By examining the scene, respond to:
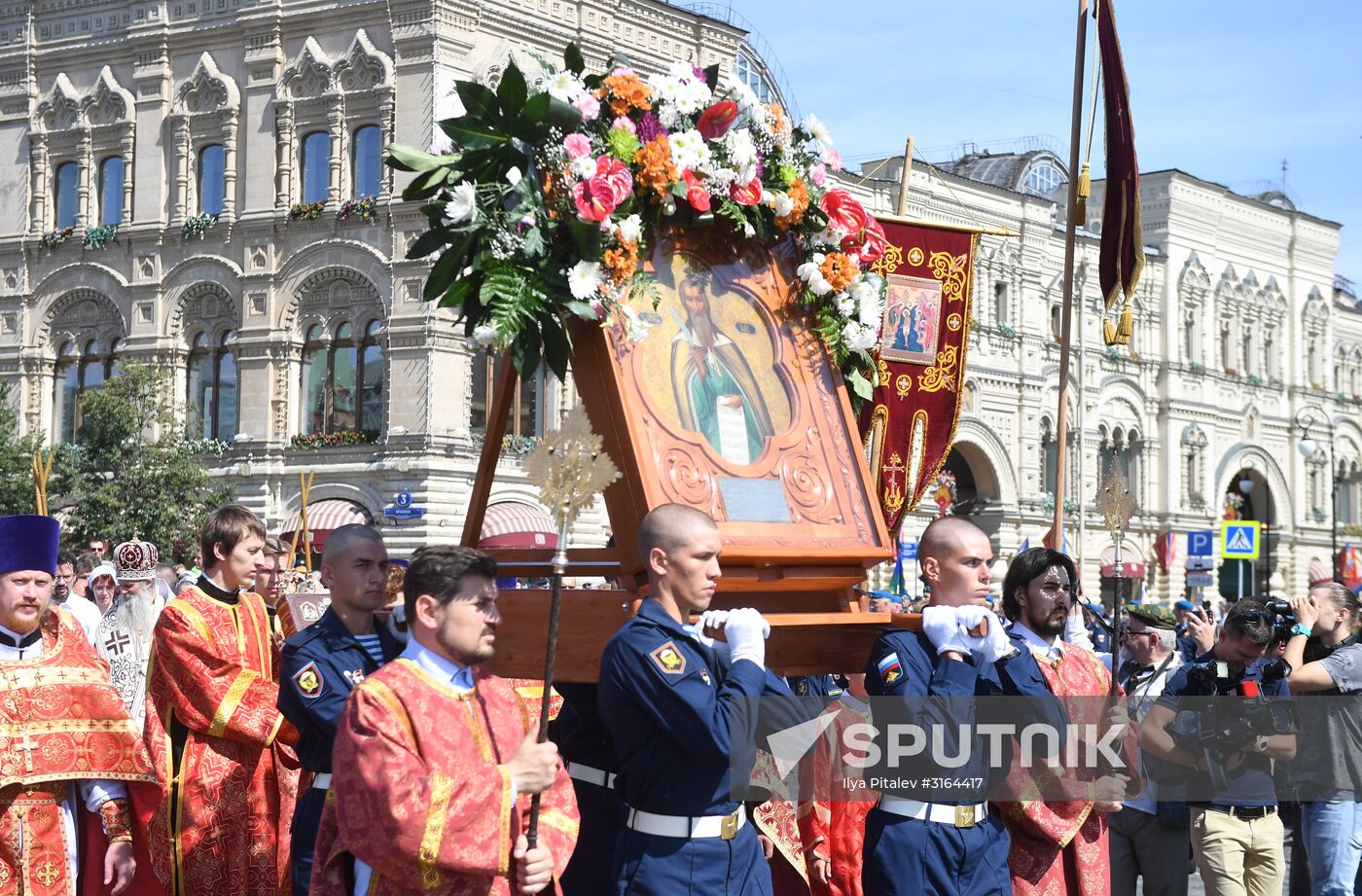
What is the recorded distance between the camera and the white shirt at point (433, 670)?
4.46 m

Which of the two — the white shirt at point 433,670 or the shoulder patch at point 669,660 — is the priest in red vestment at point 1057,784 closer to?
the shoulder patch at point 669,660

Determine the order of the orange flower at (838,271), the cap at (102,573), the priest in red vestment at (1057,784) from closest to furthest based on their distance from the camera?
the orange flower at (838,271)
the priest in red vestment at (1057,784)
the cap at (102,573)

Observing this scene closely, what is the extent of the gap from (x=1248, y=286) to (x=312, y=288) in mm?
34044

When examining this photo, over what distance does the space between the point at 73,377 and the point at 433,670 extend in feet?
106

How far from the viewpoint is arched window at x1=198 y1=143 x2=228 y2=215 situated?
3300 cm

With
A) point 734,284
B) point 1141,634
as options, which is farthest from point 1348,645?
point 734,284

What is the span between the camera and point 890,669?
18.6ft

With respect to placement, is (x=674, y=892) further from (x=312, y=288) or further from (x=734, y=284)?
(x=312, y=288)

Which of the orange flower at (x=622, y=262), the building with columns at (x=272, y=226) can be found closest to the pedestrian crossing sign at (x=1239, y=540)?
the building with columns at (x=272, y=226)

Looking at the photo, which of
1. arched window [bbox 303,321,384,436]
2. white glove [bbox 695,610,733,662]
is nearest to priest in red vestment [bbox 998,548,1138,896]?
white glove [bbox 695,610,733,662]

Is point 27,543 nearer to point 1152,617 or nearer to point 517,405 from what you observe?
point 1152,617

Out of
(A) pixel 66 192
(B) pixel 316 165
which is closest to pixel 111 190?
(A) pixel 66 192

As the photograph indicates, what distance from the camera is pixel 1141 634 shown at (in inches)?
Answer: 376

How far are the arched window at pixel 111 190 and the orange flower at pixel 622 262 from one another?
1215 inches
